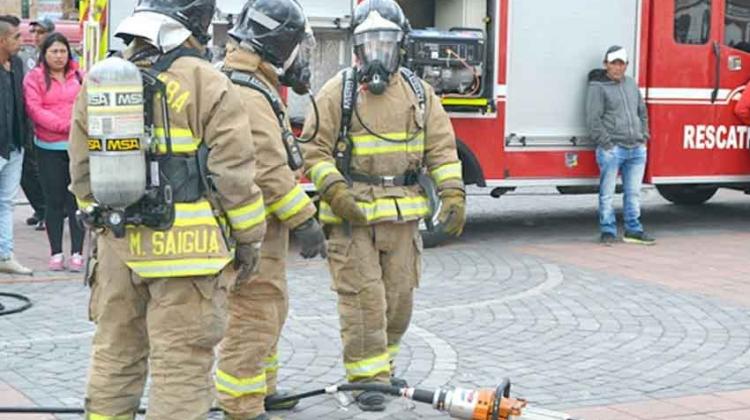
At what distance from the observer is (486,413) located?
15.6 feet

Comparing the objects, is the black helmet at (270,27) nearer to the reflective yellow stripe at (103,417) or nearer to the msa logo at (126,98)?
the msa logo at (126,98)

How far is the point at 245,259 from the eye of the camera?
4609 mm

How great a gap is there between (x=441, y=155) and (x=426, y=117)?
203 millimetres

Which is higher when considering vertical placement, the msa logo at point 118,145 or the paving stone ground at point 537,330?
the msa logo at point 118,145

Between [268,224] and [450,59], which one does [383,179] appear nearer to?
[268,224]

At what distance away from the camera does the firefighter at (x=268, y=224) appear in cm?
520

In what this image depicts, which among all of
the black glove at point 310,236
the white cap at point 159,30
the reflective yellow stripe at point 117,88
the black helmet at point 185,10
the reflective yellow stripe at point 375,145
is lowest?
the black glove at point 310,236

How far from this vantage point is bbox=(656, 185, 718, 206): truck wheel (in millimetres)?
14070

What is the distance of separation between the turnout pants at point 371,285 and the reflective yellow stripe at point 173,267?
1.62 m

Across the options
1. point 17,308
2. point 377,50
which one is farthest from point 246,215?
point 17,308

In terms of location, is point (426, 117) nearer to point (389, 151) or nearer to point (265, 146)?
point (389, 151)

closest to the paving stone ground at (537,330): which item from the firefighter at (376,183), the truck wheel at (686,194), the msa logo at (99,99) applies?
the firefighter at (376,183)

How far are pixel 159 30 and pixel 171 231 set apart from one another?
0.72 m

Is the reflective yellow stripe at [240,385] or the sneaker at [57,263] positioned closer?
the reflective yellow stripe at [240,385]
